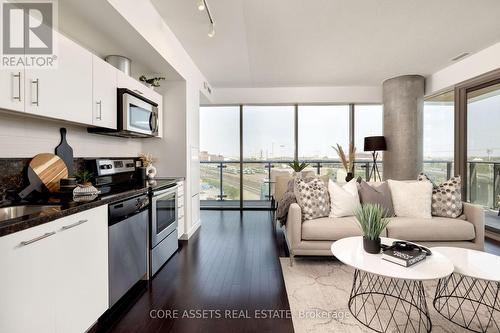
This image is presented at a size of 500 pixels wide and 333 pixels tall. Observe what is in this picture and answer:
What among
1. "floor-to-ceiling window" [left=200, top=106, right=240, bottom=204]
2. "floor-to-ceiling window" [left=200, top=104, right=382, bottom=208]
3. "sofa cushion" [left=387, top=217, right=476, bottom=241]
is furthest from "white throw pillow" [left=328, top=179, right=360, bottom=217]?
"floor-to-ceiling window" [left=200, top=106, right=240, bottom=204]

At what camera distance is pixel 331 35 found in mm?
3105

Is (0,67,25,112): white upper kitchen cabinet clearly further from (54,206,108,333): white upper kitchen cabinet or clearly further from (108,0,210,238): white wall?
(108,0,210,238): white wall

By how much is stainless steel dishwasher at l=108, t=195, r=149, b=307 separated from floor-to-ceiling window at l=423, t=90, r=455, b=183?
16.0ft

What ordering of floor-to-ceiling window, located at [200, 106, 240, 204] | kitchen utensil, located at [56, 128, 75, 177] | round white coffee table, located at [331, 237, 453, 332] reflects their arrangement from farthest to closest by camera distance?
floor-to-ceiling window, located at [200, 106, 240, 204] → kitchen utensil, located at [56, 128, 75, 177] → round white coffee table, located at [331, 237, 453, 332]

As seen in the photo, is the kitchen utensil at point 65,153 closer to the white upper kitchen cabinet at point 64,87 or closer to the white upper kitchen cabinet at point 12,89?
the white upper kitchen cabinet at point 64,87

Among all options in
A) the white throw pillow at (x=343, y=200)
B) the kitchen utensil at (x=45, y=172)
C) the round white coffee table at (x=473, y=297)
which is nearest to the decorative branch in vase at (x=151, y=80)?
the kitchen utensil at (x=45, y=172)

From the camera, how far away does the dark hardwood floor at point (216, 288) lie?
1.77 meters

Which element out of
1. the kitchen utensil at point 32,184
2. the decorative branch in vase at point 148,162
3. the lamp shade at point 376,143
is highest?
the lamp shade at point 376,143

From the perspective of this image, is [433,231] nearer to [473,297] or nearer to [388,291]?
[473,297]

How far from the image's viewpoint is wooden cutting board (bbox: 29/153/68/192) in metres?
1.89

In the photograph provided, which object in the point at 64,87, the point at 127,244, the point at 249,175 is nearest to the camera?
the point at 64,87

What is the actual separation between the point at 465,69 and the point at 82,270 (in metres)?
5.40

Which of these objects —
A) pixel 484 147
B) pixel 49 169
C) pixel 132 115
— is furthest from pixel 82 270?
pixel 484 147

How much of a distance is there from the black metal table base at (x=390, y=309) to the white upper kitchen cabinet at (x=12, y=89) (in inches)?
98.3
